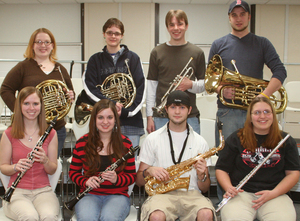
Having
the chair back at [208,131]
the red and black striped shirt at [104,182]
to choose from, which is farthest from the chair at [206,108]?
the red and black striped shirt at [104,182]

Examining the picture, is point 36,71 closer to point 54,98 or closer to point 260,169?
point 54,98

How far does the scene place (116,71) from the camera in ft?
9.87

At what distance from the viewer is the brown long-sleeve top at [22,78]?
2891mm

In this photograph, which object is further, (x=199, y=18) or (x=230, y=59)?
(x=199, y=18)

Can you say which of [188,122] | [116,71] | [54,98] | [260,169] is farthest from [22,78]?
[260,169]

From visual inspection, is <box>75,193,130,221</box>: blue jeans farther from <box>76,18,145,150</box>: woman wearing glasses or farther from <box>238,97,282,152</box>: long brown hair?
<box>238,97,282,152</box>: long brown hair

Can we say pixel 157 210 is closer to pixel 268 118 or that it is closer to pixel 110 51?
pixel 268 118

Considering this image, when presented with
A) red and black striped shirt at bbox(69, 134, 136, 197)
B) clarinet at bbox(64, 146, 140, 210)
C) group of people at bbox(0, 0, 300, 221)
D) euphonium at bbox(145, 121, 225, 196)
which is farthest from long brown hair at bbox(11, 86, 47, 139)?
euphonium at bbox(145, 121, 225, 196)

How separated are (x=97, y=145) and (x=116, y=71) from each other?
0.90m

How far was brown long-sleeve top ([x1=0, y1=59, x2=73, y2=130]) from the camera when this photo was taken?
2.89 m

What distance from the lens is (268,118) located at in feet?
7.79

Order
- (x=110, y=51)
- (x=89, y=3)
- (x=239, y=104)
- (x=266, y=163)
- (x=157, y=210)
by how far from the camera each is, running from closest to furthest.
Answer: (x=157, y=210) → (x=266, y=163) → (x=239, y=104) → (x=110, y=51) → (x=89, y=3)

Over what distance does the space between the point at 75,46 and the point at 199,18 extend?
145 inches

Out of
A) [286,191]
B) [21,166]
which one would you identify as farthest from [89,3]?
[286,191]
